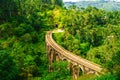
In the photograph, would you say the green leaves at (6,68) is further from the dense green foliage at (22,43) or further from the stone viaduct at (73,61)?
the stone viaduct at (73,61)

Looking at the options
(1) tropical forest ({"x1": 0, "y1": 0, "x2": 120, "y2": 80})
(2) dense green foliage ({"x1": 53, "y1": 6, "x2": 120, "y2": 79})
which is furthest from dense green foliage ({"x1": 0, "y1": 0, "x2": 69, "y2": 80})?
(2) dense green foliage ({"x1": 53, "y1": 6, "x2": 120, "y2": 79})

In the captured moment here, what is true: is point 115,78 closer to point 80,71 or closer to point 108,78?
point 108,78

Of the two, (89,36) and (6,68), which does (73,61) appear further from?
(89,36)

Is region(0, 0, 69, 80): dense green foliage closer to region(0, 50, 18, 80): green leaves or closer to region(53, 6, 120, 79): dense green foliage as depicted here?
region(0, 50, 18, 80): green leaves

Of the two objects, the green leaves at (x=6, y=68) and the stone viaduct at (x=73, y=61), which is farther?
the stone viaduct at (x=73, y=61)

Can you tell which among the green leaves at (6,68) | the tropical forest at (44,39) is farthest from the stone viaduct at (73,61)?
the green leaves at (6,68)
